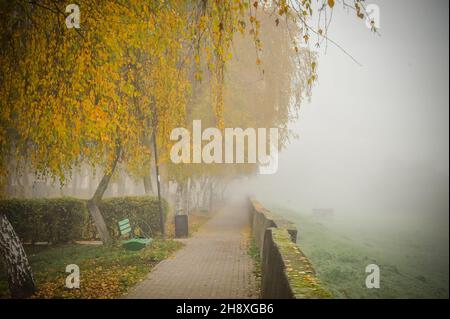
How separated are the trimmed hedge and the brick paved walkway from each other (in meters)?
4.14

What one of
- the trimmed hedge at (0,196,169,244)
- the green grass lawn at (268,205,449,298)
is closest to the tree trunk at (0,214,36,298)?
the trimmed hedge at (0,196,169,244)

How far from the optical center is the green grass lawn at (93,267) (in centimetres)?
721

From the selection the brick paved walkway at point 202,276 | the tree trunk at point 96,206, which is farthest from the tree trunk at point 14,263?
the tree trunk at point 96,206

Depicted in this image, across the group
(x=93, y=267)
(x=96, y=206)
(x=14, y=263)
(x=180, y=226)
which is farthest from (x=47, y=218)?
(x=14, y=263)

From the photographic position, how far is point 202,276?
852 centimetres

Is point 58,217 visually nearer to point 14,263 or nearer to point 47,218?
point 47,218

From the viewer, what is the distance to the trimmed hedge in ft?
41.5

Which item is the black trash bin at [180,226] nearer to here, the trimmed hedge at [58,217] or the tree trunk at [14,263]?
the trimmed hedge at [58,217]

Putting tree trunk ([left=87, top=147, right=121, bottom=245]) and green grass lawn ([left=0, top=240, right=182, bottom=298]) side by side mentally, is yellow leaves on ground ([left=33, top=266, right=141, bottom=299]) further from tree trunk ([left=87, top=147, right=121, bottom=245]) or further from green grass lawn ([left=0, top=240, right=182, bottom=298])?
tree trunk ([left=87, top=147, right=121, bottom=245])

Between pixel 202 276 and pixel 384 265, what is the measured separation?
20.6 metres

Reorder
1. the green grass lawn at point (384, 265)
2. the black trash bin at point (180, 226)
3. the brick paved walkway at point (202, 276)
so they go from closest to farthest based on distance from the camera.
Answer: the brick paved walkway at point (202, 276) < the black trash bin at point (180, 226) < the green grass lawn at point (384, 265)

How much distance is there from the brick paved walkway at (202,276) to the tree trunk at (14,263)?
2.16m

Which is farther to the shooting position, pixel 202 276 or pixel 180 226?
pixel 180 226

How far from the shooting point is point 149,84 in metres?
8.75
